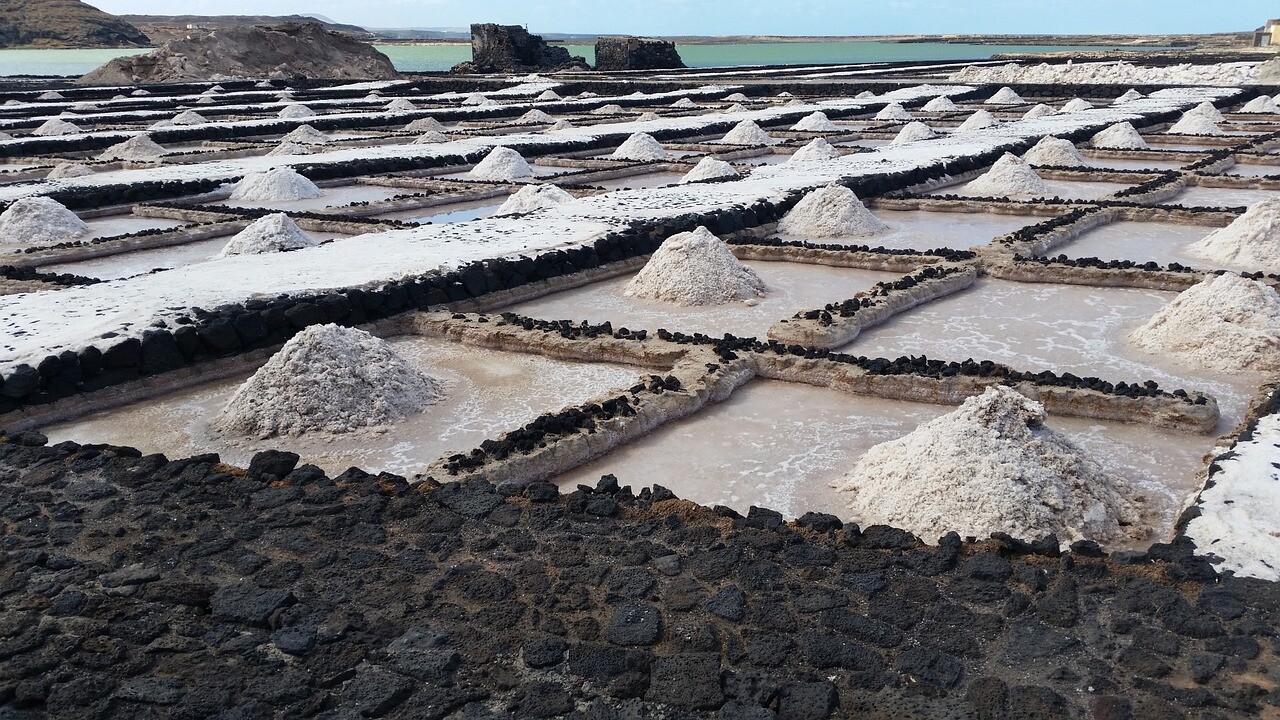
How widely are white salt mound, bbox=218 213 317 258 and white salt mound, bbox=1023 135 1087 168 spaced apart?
10.1 metres

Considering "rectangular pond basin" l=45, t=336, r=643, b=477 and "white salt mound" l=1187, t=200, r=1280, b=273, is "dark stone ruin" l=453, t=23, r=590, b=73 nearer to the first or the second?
"white salt mound" l=1187, t=200, r=1280, b=273

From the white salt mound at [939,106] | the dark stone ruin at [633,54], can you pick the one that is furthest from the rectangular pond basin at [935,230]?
the dark stone ruin at [633,54]

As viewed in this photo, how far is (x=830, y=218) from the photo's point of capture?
35.6ft

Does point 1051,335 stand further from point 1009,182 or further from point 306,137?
point 306,137

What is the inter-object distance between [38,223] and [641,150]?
8.52m

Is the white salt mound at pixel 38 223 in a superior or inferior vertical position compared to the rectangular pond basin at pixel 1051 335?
superior

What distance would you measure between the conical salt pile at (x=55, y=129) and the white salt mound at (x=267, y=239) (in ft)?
41.9

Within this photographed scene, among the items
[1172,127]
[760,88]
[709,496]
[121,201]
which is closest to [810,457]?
[709,496]

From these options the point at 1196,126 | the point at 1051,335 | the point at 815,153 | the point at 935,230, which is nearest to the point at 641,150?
the point at 815,153

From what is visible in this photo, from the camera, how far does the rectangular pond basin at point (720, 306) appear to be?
7.57 metres

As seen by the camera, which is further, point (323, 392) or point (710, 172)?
point (710, 172)

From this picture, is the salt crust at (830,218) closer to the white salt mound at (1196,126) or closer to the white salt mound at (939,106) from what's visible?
the white salt mound at (1196,126)

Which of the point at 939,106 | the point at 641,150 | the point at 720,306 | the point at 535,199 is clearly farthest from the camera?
the point at 939,106

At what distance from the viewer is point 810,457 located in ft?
16.8
